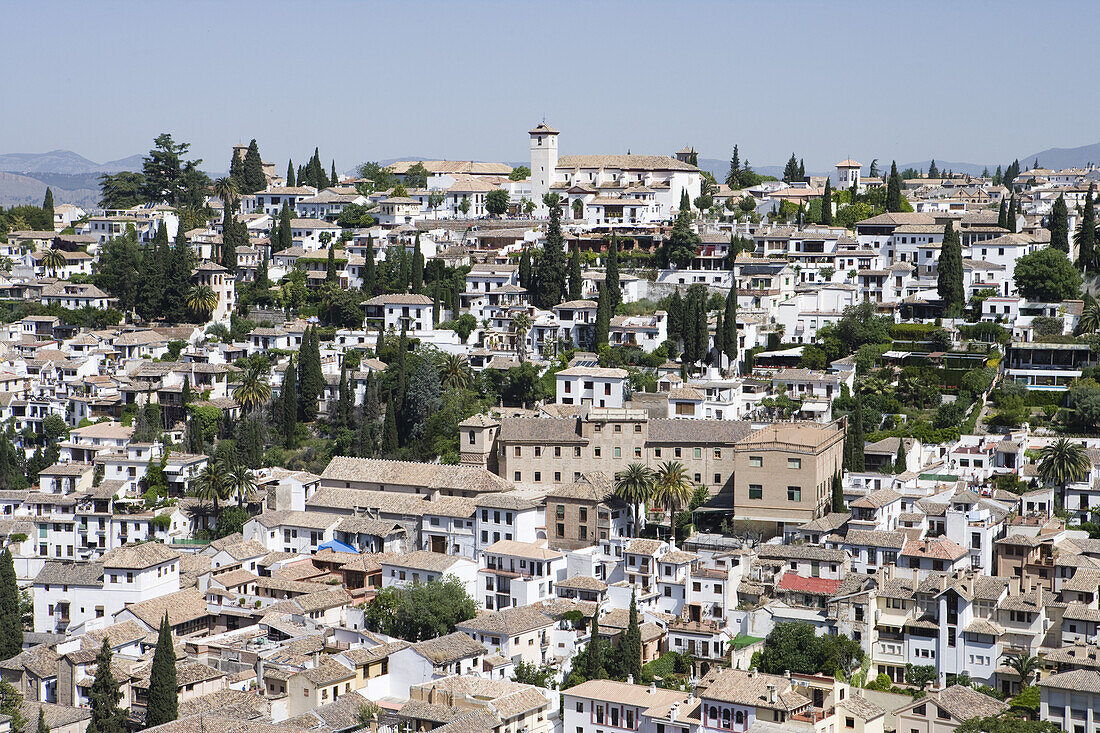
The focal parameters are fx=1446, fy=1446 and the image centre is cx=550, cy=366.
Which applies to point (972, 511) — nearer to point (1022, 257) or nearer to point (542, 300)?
point (1022, 257)

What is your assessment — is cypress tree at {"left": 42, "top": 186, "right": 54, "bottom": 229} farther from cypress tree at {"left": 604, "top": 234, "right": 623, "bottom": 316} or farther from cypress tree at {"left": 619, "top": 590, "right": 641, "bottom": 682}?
cypress tree at {"left": 619, "top": 590, "right": 641, "bottom": 682}

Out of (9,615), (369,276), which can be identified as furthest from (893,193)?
(9,615)

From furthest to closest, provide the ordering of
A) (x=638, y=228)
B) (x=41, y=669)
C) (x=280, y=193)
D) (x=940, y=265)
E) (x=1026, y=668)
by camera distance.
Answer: (x=280, y=193), (x=638, y=228), (x=940, y=265), (x=41, y=669), (x=1026, y=668)

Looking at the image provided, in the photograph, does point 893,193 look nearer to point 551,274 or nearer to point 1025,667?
point 551,274

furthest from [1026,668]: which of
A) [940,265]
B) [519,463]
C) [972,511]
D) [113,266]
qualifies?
[113,266]

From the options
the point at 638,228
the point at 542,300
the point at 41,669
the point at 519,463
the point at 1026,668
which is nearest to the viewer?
the point at 1026,668
